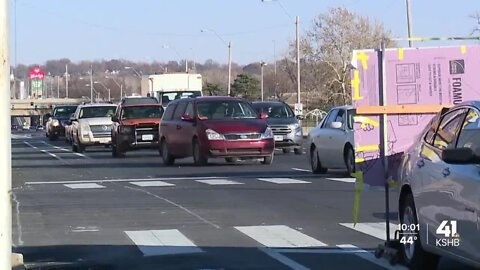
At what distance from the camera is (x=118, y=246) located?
11008 millimetres

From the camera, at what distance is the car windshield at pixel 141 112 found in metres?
31.2

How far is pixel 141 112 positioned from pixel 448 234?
24.2m

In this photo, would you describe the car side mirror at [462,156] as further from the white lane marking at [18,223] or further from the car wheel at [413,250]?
the white lane marking at [18,223]

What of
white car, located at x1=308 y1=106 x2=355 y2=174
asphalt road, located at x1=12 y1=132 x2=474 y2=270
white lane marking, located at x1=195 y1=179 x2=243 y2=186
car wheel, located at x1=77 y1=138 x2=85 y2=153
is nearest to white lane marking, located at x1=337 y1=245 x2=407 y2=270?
asphalt road, located at x1=12 y1=132 x2=474 y2=270

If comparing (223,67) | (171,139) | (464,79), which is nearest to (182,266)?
(464,79)

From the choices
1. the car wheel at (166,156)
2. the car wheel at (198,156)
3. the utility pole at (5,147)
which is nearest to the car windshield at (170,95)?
the car wheel at (166,156)

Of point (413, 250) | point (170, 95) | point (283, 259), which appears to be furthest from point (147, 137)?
point (413, 250)

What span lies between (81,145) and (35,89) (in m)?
111

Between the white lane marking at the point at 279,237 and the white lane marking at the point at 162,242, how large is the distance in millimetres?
856

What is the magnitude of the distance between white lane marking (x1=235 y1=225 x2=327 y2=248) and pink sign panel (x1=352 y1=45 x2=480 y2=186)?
1643mm

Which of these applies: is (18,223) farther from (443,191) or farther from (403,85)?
(443,191)

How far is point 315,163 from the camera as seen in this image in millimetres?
21875

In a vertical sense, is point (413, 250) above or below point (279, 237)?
above

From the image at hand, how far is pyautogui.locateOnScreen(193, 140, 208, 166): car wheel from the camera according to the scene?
953 inches
